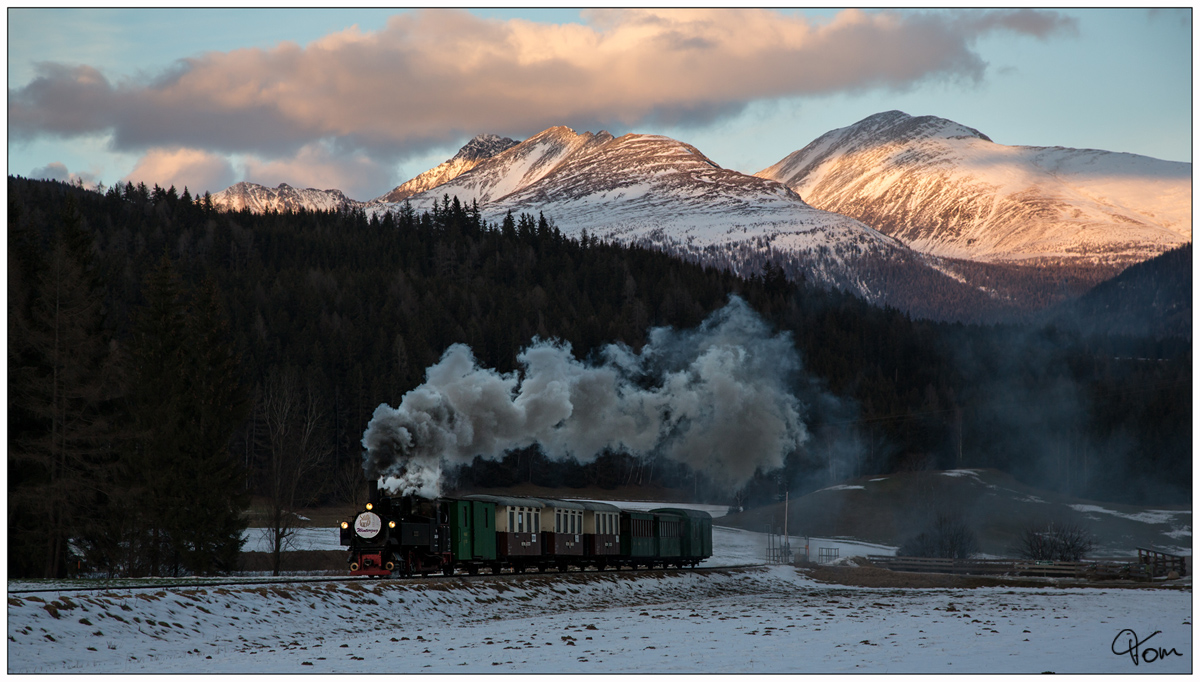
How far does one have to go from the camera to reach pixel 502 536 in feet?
160

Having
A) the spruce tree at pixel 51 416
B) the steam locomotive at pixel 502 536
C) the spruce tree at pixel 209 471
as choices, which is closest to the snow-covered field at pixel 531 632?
the steam locomotive at pixel 502 536

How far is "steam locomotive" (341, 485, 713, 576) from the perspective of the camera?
41281mm

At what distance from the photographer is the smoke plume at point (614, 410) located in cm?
5278

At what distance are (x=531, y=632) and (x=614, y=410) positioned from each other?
54.6 metres

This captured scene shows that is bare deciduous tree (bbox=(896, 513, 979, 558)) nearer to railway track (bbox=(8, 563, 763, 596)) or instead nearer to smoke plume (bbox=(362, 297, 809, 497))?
smoke plume (bbox=(362, 297, 809, 497))

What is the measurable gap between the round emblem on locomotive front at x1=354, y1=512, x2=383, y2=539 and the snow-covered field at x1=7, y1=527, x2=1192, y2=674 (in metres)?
2.94

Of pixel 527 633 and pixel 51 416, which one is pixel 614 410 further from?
pixel 527 633

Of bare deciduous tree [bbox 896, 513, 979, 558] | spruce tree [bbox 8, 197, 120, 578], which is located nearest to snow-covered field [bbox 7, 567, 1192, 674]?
spruce tree [bbox 8, 197, 120, 578]

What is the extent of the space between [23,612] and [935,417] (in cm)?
13842

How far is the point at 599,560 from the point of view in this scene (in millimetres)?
57781

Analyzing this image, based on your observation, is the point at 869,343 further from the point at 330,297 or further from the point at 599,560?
the point at 599,560

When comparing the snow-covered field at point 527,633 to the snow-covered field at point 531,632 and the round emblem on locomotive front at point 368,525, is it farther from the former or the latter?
the round emblem on locomotive front at point 368,525

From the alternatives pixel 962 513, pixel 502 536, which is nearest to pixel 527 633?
pixel 502 536

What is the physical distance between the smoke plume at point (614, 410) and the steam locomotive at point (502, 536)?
10.7 feet
